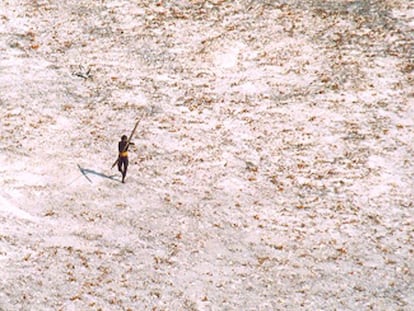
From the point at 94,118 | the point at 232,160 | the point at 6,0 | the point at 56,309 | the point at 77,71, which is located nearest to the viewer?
the point at 56,309

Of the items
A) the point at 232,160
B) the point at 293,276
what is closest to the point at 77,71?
the point at 232,160

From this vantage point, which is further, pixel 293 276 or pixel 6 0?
pixel 6 0

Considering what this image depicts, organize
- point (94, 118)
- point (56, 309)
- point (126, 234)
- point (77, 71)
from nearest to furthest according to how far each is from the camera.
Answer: point (56, 309), point (126, 234), point (94, 118), point (77, 71)

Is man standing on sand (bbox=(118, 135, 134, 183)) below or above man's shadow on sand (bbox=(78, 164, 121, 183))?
above

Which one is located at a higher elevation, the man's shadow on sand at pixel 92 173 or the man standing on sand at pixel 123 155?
the man standing on sand at pixel 123 155

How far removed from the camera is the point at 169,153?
22.3 meters

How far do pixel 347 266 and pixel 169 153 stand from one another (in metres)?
8.07

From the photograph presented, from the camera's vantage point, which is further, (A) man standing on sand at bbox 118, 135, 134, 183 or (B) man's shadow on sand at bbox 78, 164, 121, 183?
(B) man's shadow on sand at bbox 78, 164, 121, 183

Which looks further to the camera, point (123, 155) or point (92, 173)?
point (92, 173)

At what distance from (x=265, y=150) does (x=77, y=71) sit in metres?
9.77

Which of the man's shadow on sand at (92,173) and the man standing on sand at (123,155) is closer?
the man standing on sand at (123,155)

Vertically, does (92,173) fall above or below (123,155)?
below

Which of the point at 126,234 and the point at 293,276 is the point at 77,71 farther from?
the point at 293,276

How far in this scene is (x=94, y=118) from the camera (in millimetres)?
23891
